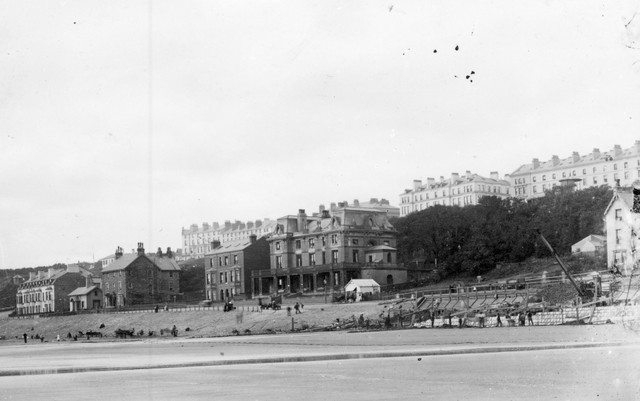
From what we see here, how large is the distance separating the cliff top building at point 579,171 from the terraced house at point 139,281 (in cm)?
6641

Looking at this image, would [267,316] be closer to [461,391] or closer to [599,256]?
[599,256]

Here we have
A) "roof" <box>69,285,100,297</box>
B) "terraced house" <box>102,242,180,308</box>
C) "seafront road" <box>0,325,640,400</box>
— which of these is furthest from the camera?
"roof" <box>69,285,100,297</box>

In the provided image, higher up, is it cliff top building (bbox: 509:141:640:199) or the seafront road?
cliff top building (bbox: 509:141:640:199)

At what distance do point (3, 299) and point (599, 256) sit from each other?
479ft

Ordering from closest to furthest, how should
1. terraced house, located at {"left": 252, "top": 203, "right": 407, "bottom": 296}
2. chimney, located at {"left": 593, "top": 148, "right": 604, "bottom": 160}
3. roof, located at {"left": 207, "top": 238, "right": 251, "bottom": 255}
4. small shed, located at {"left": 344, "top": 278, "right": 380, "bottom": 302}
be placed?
small shed, located at {"left": 344, "top": 278, "right": 380, "bottom": 302}, terraced house, located at {"left": 252, "top": 203, "right": 407, "bottom": 296}, roof, located at {"left": 207, "top": 238, "right": 251, "bottom": 255}, chimney, located at {"left": 593, "top": 148, "right": 604, "bottom": 160}

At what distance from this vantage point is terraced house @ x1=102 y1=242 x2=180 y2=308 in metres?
138

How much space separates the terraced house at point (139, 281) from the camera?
138000 millimetres

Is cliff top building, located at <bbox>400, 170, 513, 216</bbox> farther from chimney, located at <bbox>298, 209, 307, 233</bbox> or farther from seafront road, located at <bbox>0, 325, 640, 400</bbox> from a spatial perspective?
seafront road, located at <bbox>0, 325, 640, 400</bbox>

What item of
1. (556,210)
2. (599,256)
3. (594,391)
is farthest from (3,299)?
(594,391)

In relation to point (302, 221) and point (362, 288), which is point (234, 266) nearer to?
point (302, 221)

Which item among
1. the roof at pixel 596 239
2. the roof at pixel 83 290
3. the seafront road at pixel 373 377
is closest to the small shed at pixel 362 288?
the roof at pixel 596 239

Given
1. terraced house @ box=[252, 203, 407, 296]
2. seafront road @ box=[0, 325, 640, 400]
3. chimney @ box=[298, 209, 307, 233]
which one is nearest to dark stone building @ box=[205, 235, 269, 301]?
terraced house @ box=[252, 203, 407, 296]

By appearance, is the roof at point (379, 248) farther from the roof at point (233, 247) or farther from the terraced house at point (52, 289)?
the terraced house at point (52, 289)

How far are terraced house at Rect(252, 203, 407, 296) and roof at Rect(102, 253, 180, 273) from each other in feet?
107
